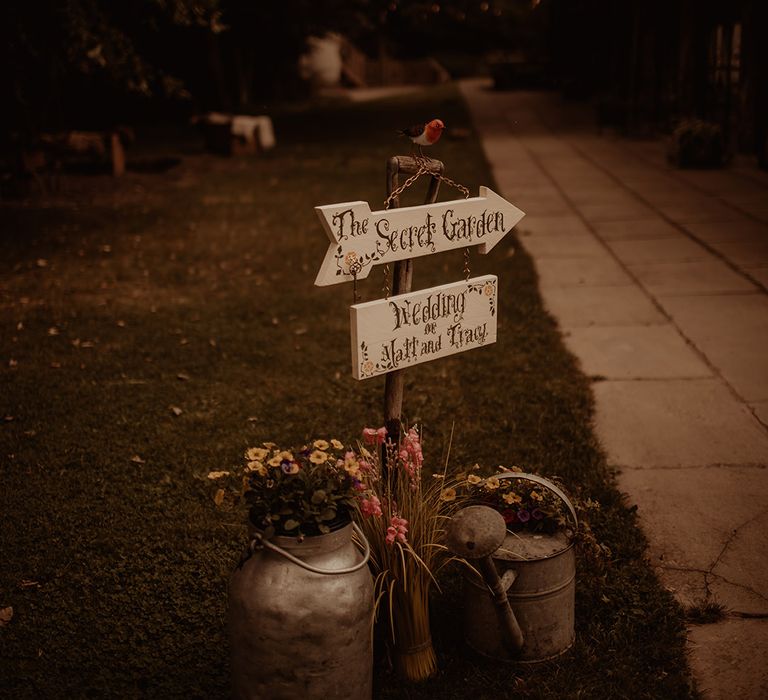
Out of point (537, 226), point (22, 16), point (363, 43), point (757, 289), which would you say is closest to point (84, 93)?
point (22, 16)

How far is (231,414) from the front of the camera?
4898mm

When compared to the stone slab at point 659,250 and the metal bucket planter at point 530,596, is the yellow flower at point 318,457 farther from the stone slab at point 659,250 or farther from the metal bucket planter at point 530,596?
the stone slab at point 659,250

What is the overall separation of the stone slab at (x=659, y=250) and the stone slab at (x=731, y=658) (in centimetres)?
520

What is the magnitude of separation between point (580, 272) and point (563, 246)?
100cm

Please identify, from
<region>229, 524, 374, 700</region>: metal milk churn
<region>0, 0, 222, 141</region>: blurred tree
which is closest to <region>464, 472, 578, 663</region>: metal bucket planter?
<region>229, 524, 374, 700</region>: metal milk churn

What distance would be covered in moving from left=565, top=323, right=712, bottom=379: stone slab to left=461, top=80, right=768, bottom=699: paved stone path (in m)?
0.01

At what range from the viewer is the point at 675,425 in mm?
4637

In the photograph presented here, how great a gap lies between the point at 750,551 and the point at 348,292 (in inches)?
173

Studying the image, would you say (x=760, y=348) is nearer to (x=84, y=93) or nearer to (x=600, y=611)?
(x=600, y=611)

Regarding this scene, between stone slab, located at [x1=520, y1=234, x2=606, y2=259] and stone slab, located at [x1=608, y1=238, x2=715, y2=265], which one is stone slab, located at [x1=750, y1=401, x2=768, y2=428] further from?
stone slab, located at [x1=520, y1=234, x2=606, y2=259]

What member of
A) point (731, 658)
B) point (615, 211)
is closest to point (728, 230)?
point (615, 211)

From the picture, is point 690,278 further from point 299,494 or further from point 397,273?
point 299,494

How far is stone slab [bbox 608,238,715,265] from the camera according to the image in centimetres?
789

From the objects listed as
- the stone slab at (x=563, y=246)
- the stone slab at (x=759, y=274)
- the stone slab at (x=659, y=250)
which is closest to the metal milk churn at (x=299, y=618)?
the stone slab at (x=759, y=274)
